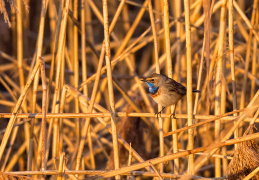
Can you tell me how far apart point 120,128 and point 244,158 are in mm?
2149

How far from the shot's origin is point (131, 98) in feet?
14.6

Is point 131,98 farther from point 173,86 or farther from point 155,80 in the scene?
point 173,86

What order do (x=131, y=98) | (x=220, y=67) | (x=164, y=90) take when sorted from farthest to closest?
(x=131, y=98), (x=164, y=90), (x=220, y=67)

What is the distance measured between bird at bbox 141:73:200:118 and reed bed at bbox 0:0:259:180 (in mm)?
173

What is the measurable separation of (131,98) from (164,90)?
51cm

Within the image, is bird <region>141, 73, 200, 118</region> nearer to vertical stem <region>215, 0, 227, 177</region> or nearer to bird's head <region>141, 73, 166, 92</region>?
bird's head <region>141, 73, 166, 92</region>

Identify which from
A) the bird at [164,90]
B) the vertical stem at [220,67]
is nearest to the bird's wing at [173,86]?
the bird at [164,90]

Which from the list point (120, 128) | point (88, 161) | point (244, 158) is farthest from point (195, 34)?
point (244, 158)

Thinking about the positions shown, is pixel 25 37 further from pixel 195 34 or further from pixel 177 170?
pixel 177 170

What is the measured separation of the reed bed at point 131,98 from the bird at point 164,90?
173 mm

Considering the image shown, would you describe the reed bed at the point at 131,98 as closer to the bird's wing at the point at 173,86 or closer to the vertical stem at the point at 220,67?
the vertical stem at the point at 220,67

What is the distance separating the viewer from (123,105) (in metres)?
5.29

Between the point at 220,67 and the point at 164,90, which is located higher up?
the point at 220,67

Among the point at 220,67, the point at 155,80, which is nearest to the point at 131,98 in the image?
the point at 155,80
